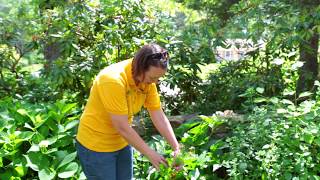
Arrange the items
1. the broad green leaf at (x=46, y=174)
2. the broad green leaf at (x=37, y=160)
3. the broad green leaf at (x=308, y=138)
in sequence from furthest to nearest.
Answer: the broad green leaf at (x=37, y=160) → the broad green leaf at (x=46, y=174) → the broad green leaf at (x=308, y=138)

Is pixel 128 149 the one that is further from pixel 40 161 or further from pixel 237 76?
pixel 237 76

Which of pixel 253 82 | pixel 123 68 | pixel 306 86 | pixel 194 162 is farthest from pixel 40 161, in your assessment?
pixel 306 86

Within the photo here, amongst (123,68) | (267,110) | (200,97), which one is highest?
(123,68)

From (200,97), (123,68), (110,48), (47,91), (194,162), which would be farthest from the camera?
(47,91)

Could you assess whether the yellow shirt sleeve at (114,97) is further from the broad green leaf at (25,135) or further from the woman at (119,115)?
the broad green leaf at (25,135)

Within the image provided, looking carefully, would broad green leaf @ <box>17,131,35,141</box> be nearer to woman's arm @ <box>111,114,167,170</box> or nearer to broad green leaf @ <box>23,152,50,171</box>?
broad green leaf @ <box>23,152,50,171</box>

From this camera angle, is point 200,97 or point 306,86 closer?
point 306,86

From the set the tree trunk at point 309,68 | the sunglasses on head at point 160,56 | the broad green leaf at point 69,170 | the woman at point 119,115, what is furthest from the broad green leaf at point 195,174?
the tree trunk at point 309,68

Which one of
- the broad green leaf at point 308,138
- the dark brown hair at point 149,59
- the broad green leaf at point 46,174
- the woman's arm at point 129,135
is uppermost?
the dark brown hair at point 149,59

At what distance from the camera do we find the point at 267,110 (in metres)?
3.48

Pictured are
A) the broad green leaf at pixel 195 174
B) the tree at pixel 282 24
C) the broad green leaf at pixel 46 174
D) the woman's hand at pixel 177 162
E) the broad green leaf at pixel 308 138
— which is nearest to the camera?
the woman's hand at pixel 177 162

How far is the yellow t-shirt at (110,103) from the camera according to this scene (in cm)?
237

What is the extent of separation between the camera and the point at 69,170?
3.52m

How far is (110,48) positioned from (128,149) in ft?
5.69
